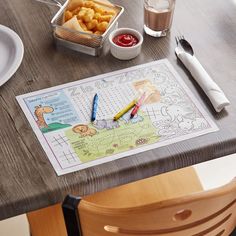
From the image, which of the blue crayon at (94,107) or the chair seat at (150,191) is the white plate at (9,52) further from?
the chair seat at (150,191)

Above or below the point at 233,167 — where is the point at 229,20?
above

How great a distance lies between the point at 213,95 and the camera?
4.03 ft

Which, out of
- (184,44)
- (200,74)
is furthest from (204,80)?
(184,44)

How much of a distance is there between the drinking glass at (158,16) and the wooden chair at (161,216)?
1.64ft

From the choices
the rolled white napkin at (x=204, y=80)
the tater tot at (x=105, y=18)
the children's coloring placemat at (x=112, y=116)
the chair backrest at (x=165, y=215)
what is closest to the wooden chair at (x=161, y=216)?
the chair backrest at (x=165, y=215)

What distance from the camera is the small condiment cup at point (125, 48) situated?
52.2 inches

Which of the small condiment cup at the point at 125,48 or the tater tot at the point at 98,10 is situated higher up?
the tater tot at the point at 98,10

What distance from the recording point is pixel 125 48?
1.32 meters

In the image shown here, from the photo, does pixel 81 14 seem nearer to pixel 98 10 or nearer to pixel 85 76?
pixel 98 10

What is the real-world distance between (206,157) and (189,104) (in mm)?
137

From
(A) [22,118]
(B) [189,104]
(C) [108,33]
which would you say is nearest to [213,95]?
(B) [189,104]

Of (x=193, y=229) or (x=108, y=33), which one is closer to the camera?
(x=193, y=229)

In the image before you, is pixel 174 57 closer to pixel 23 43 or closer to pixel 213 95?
pixel 213 95

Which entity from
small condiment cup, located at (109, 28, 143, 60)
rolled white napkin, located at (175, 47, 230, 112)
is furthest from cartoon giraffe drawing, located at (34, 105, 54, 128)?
rolled white napkin, located at (175, 47, 230, 112)
